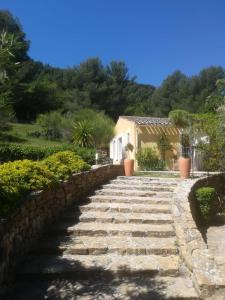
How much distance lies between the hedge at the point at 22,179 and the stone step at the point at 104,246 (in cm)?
104

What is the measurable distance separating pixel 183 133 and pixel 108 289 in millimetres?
13555

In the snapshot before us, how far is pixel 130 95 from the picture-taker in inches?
1658

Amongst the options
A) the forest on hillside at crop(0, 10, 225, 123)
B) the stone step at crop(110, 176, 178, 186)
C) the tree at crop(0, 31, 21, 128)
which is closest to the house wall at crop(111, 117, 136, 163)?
the stone step at crop(110, 176, 178, 186)

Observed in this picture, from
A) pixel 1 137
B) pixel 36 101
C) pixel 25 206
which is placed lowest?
pixel 25 206

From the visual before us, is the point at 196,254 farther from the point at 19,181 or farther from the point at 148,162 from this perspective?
the point at 148,162

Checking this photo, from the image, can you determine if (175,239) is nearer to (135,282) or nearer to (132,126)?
(135,282)

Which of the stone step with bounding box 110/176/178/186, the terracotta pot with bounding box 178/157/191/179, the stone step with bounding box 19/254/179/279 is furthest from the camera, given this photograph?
the terracotta pot with bounding box 178/157/191/179

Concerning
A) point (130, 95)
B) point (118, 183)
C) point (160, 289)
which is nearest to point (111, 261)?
point (160, 289)

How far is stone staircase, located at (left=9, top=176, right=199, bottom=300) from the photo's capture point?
4.62 m

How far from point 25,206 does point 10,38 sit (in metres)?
2.78

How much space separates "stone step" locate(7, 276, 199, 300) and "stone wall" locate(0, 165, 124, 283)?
1.34 feet

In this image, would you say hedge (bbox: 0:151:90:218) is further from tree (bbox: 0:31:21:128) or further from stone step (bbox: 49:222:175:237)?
tree (bbox: 0:31:21:128)

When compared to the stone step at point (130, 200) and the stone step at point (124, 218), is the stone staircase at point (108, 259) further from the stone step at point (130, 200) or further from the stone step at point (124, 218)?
the stone step at point (130, 200)

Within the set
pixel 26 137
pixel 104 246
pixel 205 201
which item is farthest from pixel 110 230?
pixel 26 137
